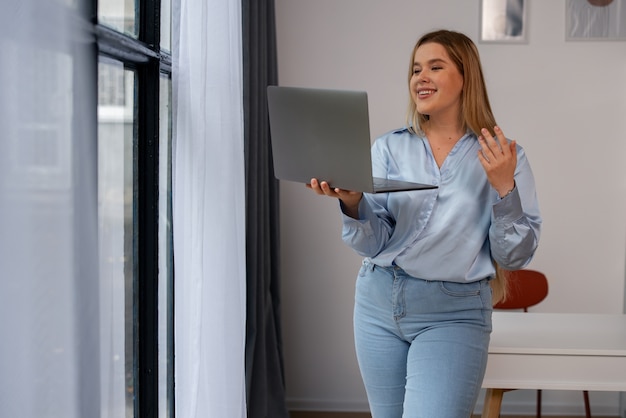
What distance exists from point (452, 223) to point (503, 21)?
219 centimetres

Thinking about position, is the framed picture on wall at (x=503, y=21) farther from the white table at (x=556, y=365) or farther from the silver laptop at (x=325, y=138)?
the silver laptop at (x=325, y=138)

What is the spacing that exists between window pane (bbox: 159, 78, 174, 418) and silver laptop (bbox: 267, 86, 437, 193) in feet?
1.85

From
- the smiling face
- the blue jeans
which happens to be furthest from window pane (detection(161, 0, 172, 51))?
the blue jeans

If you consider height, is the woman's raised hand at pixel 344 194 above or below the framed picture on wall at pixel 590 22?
below

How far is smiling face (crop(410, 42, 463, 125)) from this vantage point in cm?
204

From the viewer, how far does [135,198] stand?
83.5 inches

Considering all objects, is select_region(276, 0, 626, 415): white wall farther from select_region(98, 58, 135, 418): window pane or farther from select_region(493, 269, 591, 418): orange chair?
select_region(98, 58, 135, 418): window pane

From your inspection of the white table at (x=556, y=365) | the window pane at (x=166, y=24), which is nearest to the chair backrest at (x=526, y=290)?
the white table at (x=556, y=365)

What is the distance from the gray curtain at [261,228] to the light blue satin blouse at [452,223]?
1026 mm

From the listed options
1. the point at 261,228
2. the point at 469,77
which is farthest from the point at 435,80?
the point at 261,228

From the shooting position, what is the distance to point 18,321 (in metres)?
1.03

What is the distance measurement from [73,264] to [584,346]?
74.8 inches

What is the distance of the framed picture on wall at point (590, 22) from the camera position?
3.91 m

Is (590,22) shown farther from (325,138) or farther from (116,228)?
(116,228)
